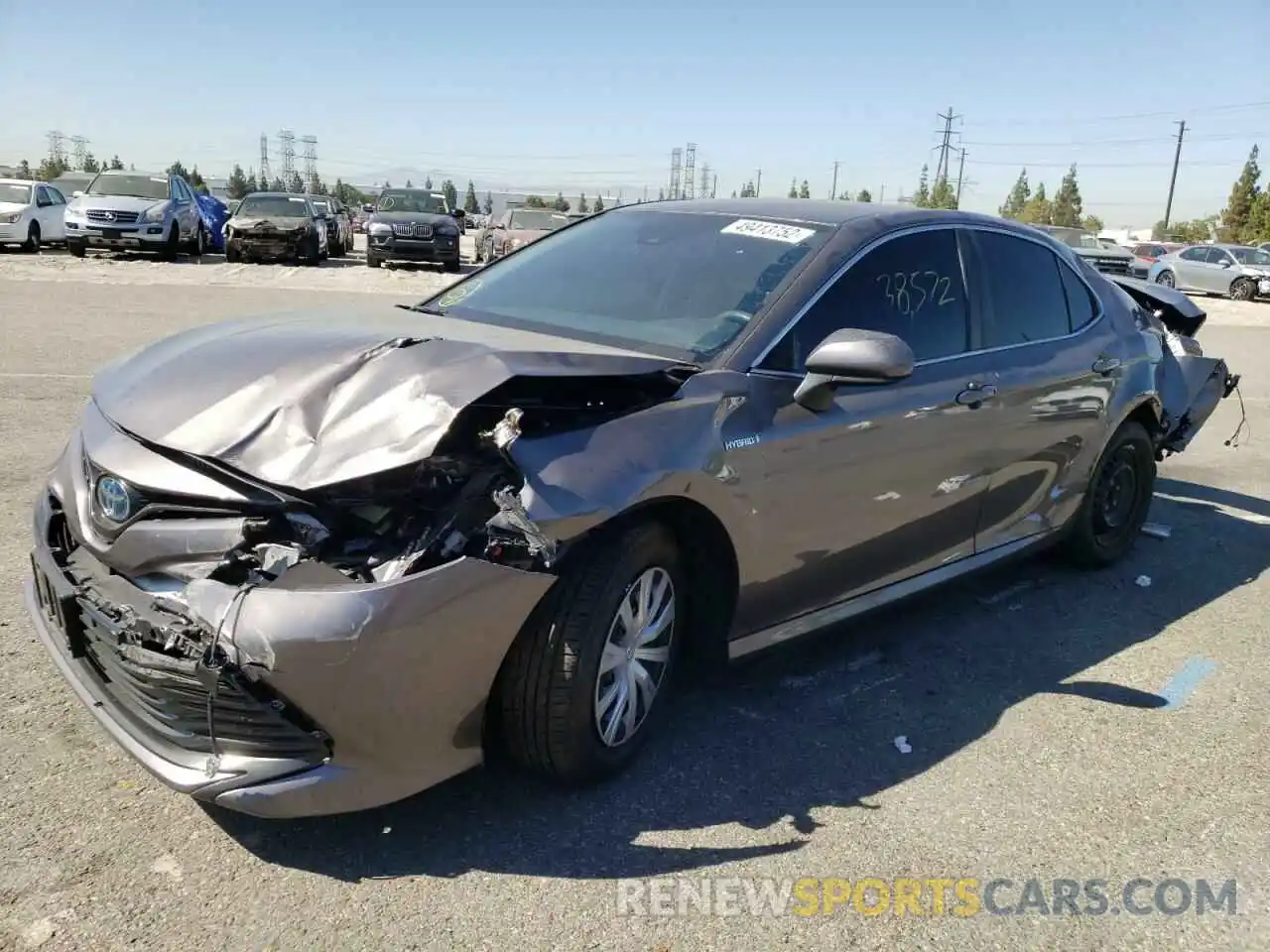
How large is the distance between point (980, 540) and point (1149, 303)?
315 cm

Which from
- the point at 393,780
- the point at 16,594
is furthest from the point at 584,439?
the point at 16,594

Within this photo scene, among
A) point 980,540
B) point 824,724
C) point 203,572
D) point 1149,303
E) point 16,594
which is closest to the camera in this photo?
point 203,572

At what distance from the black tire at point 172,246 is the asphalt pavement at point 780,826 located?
778 inches

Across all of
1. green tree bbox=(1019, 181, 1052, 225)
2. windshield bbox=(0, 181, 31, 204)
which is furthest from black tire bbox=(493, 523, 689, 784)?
green tree bbox=(1019, 181, 1052, 225)

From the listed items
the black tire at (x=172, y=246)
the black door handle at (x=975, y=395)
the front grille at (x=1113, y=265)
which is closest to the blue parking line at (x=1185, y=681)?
the black door handle at (x=975, y=395)

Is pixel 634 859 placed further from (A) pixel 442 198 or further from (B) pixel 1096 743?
(A) pixel 442 198

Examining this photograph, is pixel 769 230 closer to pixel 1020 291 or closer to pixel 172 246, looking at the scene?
pixel 1020 291

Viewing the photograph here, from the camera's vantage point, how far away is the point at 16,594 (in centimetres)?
407

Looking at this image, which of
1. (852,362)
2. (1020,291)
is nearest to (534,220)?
(1020,291)

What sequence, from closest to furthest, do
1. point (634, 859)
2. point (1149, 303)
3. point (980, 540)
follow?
point (634, 859) → point (980, 540) → point (1149, 303)

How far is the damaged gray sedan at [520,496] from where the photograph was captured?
2457 millimetres

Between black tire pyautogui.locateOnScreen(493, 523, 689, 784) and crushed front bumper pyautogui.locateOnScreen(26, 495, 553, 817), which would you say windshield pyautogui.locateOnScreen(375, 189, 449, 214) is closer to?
black tire pyautogui.locateOnScreen(493, 523, 689, 784)

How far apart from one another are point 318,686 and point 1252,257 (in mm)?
34369

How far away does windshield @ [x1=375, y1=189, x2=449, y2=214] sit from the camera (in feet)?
80.3
